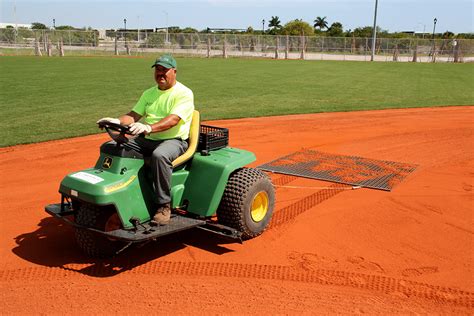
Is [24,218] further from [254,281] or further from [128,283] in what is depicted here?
[254,281]

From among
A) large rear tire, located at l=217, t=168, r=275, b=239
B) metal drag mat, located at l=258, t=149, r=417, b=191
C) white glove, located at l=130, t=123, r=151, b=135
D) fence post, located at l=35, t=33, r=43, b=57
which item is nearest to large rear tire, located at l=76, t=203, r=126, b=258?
white glove, located at l=130, t=123, r=151, b=135

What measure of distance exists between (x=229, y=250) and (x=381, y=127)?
7263 millimetres

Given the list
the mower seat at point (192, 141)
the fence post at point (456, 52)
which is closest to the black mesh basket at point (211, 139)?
the mower seat at point (192, 141)

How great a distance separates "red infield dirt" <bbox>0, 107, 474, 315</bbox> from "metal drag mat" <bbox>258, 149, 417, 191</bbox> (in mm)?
236

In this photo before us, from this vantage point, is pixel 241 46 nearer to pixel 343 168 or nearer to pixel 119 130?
pixel 343 168

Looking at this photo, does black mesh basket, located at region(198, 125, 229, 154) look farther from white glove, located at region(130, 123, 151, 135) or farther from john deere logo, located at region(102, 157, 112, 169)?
john deere logo, located at region(102, 157, 112, 169)

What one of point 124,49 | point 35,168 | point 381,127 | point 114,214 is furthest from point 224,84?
point 124,49

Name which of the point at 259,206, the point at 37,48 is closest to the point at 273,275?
the point at 259,206

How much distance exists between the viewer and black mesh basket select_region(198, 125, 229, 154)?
191 inches

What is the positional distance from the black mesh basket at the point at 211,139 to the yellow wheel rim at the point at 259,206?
66 centimetres

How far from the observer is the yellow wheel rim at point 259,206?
500cm

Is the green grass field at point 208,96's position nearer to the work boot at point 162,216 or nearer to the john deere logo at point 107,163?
the john deere logo at point 107,163

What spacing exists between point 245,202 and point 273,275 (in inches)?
33.0

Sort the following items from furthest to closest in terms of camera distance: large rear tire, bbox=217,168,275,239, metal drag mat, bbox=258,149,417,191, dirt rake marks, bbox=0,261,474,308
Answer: metal drag mat, bbox=258,149,417,191 → large rear tire, bbox=217,168,275,239 → dirt rake marks, bbox=0,261,474,308
